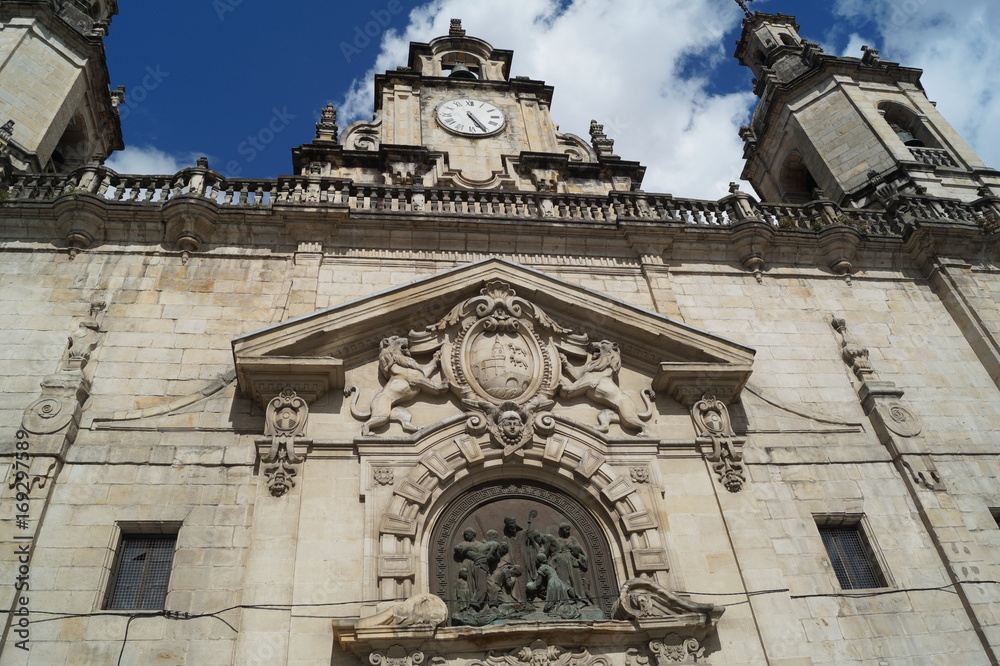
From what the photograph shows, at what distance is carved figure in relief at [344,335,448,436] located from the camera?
378 inches

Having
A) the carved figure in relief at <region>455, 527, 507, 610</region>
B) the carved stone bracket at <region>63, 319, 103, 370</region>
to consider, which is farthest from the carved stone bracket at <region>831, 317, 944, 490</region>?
the carved stone bracket at <region>63, 319, 103, 370</region>

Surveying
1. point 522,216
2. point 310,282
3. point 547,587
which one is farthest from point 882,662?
point 310,282

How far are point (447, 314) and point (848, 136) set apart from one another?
37.9ft

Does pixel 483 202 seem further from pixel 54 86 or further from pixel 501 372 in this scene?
pixel 54 86

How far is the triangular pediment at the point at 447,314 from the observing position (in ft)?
31.2

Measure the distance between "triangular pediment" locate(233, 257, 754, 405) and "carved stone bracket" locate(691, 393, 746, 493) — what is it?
202 mm

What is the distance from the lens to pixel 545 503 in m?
9.40

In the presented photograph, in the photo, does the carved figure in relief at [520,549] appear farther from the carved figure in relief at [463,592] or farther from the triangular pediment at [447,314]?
the triangular pediment at [447,314]

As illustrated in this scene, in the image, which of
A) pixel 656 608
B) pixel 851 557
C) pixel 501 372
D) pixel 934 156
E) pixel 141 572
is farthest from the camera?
pixel 934 156

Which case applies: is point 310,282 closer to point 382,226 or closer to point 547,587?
point 382,226

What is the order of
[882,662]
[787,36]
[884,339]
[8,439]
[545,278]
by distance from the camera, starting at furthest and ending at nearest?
[787,36], [884,339], [545,278], [8,439], [882,662]

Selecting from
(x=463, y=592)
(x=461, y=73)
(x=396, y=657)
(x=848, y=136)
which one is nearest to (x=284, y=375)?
(x=463, y=592)

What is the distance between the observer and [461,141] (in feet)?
53.8

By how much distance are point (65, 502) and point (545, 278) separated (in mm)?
6763
